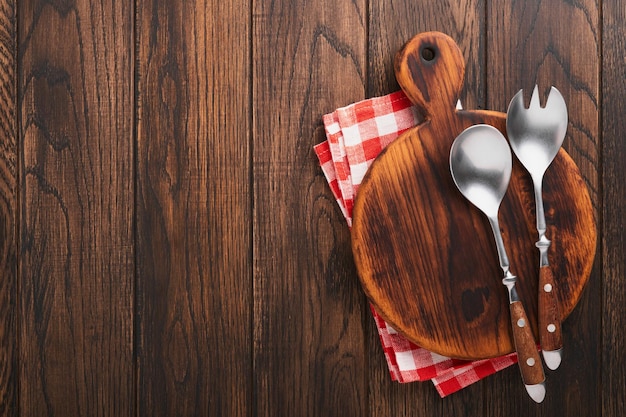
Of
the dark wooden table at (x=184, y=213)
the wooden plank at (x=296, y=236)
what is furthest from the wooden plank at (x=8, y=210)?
the wooden plank at (x=296, y=236)

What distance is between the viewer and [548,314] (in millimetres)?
608

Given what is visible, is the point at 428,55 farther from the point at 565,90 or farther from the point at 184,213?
the point at 184,213

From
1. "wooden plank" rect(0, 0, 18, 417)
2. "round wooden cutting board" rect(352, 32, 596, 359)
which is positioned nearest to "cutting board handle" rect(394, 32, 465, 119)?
"round wooden cutting board" rect(352, 32, 596, 359)

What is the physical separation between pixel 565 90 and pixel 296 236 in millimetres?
343

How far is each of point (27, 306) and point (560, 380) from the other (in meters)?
0.59

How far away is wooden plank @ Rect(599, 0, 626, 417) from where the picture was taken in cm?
68

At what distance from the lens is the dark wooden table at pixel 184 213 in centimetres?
65

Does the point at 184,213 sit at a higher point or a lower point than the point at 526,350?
higher

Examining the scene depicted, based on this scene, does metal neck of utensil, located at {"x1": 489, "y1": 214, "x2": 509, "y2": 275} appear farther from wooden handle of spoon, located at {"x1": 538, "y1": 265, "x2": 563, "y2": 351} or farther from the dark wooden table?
the dark wooden table

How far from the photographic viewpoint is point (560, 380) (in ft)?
2.23

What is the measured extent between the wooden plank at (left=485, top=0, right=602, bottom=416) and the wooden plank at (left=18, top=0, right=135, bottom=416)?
1.33 feet

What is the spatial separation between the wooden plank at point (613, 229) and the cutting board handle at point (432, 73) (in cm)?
18

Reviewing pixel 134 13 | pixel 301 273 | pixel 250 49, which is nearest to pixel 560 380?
pixel 301 273

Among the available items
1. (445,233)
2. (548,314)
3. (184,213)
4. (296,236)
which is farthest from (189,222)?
(548,314)
